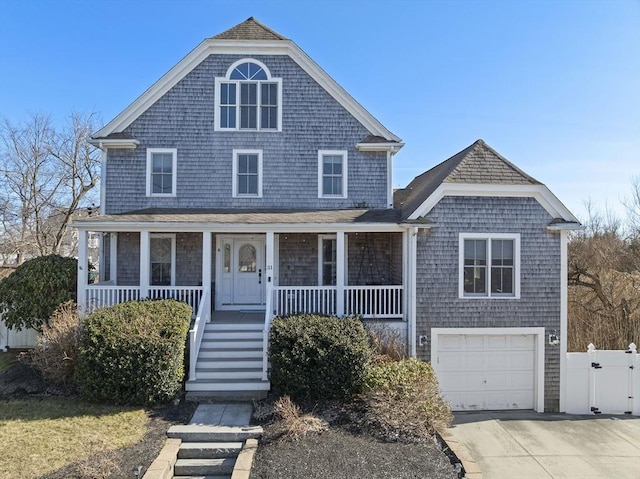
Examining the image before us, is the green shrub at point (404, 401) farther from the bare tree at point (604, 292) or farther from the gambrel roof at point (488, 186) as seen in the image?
the bare tree at point (604, 292)

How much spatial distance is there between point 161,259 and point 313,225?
5260mm

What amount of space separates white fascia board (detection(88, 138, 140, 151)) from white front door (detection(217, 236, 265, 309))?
3.95 m

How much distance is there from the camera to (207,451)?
6.80 m

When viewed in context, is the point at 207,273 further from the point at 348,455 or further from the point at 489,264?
the point at 489,264

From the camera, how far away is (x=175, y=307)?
9.57 meters

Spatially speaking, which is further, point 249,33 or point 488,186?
point 249,33

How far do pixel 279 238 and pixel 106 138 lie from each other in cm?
593

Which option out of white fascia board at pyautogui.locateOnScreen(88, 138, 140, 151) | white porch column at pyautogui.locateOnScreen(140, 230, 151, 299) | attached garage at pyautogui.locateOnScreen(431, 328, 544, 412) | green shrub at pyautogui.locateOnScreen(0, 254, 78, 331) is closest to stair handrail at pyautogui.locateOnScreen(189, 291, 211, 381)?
white porch column at pyautogui.locateOnScreen(140, 230, 151, 299)

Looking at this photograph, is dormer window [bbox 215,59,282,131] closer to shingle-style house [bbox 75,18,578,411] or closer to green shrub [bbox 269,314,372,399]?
shingle-style house [bbox 75,18,578,411]

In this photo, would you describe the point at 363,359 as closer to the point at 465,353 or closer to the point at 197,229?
the point at 465,353

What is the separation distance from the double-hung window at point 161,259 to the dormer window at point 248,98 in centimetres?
Answer: 388

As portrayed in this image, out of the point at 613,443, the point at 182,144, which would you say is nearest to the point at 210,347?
the point at 182,144

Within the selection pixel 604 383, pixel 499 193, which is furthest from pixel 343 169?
pixel 604 383

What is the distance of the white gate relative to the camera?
33.3ft
